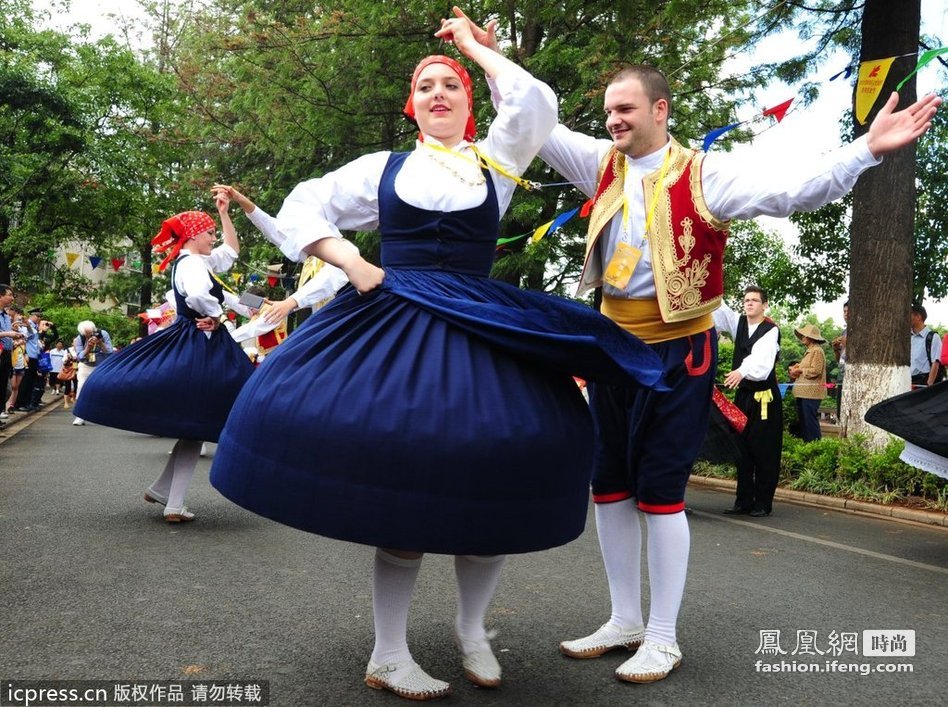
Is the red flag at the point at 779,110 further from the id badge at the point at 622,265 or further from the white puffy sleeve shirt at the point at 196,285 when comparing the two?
the id badge at the point at 622,265

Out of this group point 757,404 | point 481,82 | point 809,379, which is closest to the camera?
point 757,404

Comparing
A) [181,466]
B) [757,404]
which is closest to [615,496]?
[181,466]

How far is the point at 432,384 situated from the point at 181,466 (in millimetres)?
4098

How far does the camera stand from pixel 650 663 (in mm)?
3299

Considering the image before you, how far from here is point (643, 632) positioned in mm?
3643

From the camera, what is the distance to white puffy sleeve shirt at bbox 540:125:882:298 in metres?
3.18

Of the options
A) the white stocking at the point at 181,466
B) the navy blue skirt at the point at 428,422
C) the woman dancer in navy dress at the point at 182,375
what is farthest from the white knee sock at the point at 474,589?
the white stocking at the point at 181,466

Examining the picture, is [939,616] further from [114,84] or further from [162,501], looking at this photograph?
[114,84]

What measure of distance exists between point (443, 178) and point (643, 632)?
186 centimetres

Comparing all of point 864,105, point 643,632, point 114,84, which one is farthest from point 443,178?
point 114,84

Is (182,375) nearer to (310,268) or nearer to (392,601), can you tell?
(310,268)

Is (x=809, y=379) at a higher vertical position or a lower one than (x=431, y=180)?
lower

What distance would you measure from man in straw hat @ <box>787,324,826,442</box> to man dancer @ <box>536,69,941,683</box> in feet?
27.3

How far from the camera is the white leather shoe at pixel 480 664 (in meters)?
3.14
